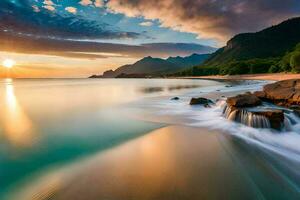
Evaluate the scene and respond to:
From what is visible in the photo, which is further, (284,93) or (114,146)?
(284,93)

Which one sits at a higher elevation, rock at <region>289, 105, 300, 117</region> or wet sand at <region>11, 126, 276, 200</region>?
rock at <region>289, 105, 300, 117</region>

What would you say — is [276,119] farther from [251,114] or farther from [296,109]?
[296,109]

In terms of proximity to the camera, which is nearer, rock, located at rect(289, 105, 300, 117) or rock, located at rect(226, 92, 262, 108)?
rock, located at rect(289, 105, 300, 117)

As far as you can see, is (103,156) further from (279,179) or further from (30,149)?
(279,179)

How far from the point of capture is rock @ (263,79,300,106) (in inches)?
732

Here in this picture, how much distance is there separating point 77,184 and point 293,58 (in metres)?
67.3

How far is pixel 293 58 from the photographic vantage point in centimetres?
5959

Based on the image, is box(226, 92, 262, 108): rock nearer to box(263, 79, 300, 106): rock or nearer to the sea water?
the sea water

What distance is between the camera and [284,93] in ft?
65.0

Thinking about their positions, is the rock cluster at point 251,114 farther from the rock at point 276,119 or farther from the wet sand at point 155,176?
the wet sand at point 155,176

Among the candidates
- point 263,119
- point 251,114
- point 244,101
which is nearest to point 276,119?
point 263,119

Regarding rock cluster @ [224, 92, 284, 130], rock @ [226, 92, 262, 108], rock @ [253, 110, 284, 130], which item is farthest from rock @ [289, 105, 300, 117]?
rock @ [253, 110, 284, 130]

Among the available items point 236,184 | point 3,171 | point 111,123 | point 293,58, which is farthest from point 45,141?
point 293,58

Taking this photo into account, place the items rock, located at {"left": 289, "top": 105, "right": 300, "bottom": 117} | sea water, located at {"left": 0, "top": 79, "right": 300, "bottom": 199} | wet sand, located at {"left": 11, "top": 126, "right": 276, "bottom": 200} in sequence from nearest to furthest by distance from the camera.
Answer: wet sand, located at {"left": 11, "top": 126, "right": 276, "bottom": 200} → sea water, located at {"left": 0, "top": 79, "right": 300, "bottom": 199} → rock, located at {"left": 289, "top": 105, "right": 300, "bottom": 117}
